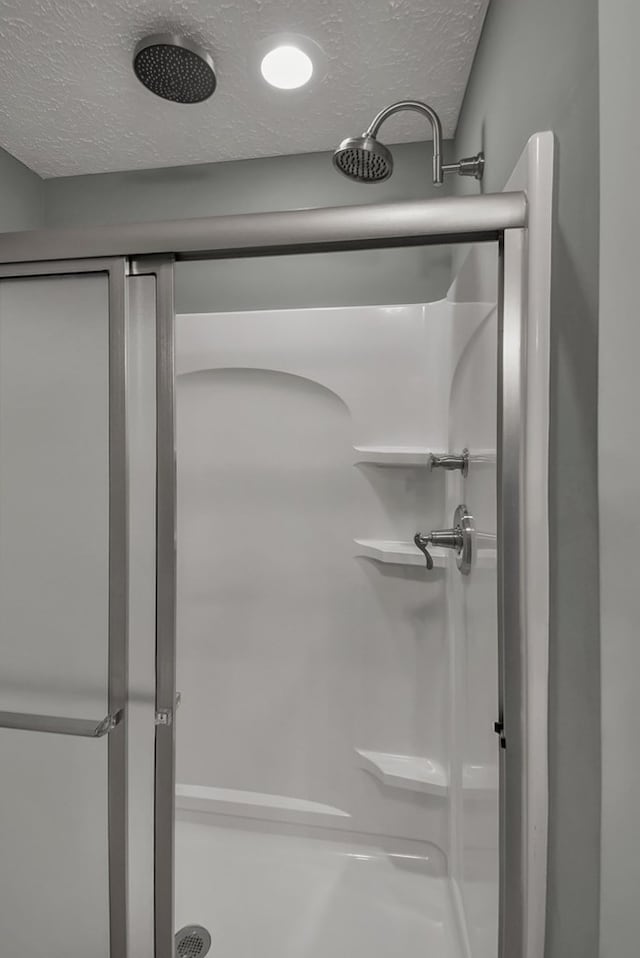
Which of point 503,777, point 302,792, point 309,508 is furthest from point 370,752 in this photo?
point 503,777

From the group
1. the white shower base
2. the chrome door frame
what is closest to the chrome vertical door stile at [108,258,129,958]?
the chrome door frame

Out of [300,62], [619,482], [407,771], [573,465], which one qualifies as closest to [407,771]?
[407,771]

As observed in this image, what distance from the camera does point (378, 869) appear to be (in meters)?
1.63

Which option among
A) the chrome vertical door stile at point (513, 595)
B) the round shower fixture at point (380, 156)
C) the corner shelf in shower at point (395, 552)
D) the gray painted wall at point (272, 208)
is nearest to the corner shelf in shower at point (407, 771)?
the corner shelf in shower at point (395, 552)

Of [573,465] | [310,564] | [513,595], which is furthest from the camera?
[310,564]

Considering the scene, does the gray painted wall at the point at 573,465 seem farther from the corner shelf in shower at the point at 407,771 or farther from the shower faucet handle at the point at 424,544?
the corner shelf in shower at the point at 407,771

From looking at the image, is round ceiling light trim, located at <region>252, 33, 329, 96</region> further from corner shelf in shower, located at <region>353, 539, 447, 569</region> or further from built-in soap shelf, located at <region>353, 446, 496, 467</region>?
corner shelf in shower, located at <region>353, 539, 447, 569</region>

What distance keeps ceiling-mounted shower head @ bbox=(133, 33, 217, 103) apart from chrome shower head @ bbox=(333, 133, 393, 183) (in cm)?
37

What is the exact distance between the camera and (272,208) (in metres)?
1.79

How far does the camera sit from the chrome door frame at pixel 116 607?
0.96m

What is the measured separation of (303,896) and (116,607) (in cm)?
112

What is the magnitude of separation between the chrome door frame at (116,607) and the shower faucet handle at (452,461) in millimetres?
779

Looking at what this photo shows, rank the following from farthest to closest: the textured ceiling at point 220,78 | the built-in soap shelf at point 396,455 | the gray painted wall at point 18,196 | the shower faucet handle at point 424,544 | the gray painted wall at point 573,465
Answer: the gray painted wall at point 18,196, the built-in soap shelf at point 396,455, the shower faucet handle at point 424,544, the textured ceiling at point 220,78, the gray painted wall at point 573,465

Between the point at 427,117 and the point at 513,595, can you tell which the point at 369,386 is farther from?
the point at 513,595
